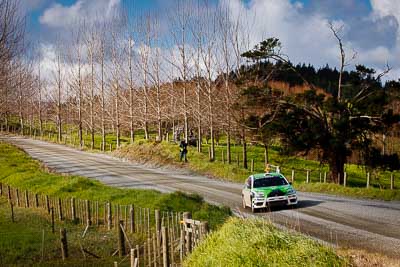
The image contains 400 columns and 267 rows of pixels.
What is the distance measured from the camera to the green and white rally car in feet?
74.6

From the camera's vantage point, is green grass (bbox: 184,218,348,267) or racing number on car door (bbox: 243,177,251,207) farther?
racing number on car door (bbox: 243,177,251,207)

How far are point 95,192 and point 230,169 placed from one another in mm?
12491

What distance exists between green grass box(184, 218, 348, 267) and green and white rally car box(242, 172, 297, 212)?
12236 mm

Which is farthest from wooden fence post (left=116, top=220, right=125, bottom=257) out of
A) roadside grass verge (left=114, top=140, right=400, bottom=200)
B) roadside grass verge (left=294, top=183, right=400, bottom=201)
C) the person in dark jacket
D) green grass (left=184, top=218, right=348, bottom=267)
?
the person in dark jacket

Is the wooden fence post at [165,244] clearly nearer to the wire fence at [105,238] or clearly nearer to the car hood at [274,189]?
the wire fence at [105,238]

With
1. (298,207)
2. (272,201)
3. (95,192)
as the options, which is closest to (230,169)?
(95,192)

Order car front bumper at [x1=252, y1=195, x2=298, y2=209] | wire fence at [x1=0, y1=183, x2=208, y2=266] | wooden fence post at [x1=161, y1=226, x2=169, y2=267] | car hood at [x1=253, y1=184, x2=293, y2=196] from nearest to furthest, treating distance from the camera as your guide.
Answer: wooden fence post at [x1=161, y1=226, x2=169, y2=267] → wire fence at [x1=0, y1=183, x2=208, y2=266] → car front bumper at [x1=252, y1=195, x2=298, y2=209] → car hood at [x1=253, y1=184, x2=293, y2=196]

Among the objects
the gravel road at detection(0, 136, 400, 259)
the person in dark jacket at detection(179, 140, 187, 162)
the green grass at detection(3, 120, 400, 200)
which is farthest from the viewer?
the person in dark jacket at detection(179, 140, 187, 162)

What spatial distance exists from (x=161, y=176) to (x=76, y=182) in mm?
9408

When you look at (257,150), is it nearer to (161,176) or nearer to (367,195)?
(161,176)

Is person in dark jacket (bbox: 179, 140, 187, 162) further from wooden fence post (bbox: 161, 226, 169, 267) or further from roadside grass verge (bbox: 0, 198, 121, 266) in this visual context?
wooden fence post (bbox: 161, 226, 169, 267)

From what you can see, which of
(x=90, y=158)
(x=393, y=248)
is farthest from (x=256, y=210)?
(x=90, y=158)

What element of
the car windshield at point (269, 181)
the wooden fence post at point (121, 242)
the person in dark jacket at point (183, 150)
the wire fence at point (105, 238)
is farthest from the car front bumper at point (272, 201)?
the person in dark jacket at point (183, 150)

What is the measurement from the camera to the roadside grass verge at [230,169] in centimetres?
2821
